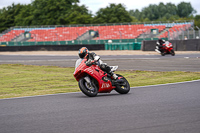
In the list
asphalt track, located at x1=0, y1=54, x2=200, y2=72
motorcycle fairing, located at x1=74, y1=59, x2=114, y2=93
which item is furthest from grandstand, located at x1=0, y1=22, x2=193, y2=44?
motorcycle fairing, located at x1=74, y1=59, x2=114, y2=93

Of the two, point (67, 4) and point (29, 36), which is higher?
point (67, 4)

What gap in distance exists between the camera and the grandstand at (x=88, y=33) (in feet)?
138

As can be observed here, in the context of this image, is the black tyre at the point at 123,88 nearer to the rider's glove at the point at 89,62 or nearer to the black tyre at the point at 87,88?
the black tyre at the point at 87,88

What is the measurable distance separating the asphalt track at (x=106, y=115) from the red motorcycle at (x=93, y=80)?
0.53 meters

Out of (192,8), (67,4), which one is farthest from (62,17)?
(192,8)

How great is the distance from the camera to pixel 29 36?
47000 mm

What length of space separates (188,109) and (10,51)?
3635cm

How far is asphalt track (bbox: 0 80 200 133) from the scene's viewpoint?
5.06 meters

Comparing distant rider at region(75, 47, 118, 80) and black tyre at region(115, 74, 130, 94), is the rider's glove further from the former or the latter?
black tyre at region(115, 74, 130, 94)

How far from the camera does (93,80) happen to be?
8961 mm

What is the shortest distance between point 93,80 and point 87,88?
1.06 ft

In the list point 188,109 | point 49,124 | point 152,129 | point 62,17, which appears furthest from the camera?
point 62,17

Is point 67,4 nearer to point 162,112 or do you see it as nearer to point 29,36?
point 29,36

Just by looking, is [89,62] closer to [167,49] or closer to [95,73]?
[95,73]
